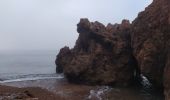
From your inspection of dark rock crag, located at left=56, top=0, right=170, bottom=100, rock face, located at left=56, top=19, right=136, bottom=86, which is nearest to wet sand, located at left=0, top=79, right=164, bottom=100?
dark rock crag, located at left=56, top=0, right=170, bottom=100

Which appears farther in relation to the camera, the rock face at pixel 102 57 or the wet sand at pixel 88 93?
the rock face at pixel 102 57

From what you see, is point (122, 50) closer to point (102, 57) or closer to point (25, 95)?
point (102, 57)

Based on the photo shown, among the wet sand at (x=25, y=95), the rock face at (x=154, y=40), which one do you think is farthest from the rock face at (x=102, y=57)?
the wet sand at (x=25, y=95)

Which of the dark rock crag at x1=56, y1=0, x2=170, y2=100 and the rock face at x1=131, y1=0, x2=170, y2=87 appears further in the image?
the dark rock crag at x1=56, y1=0, x2=170, y2=100

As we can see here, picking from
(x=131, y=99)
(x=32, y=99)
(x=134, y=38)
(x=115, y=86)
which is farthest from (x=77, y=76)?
(x=32, y=99)

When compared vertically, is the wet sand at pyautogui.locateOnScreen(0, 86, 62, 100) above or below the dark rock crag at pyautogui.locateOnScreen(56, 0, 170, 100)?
below

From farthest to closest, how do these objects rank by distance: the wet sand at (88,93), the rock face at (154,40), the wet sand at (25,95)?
1. the rock face at (154,40)
2. the wet sand at (88,93)
3. the wet sand at (25,95)

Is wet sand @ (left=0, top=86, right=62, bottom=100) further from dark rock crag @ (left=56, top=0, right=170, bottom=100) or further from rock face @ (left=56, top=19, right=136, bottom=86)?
dark rock crag @ (left=56, top=0, right=170, bottom=100)

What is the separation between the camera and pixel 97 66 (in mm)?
68875

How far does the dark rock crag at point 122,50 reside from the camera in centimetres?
5734

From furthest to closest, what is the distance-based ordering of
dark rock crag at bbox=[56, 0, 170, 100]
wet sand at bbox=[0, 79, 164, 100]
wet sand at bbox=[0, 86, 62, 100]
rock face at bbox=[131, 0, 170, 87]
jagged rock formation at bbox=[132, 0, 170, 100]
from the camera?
dark rock crag at bbox=[56, 0, 170, 100], rock face at bbox=[131, 0, 170, 87], jagged rock formation at bbox=[132, 0, 170, 100], wet sand at bbox=[0, 79, 164, 100], wet sand at bbox=[0, 86, 62, 100]

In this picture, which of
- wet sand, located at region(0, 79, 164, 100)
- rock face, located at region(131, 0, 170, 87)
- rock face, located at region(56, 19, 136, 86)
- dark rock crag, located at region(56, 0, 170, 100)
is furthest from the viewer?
rock face, located at region(56, 19, 136, 86)

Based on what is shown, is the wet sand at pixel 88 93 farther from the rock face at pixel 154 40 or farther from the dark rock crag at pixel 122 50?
the rock face at pixel 154 40

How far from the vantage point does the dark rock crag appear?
57344 mm
